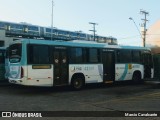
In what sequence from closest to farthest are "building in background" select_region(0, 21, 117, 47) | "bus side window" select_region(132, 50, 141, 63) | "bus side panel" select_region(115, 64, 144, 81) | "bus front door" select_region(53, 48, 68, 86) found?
"bus front door" select_region(53, 48, 68, 86)
"bus side panel" select_region(115, 64, 144, 81)
"bus side window" select_region(132, 50, 141, 63)
"building in background" select_region(0, 21, 117, 47)

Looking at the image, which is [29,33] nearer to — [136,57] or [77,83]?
[136,57]

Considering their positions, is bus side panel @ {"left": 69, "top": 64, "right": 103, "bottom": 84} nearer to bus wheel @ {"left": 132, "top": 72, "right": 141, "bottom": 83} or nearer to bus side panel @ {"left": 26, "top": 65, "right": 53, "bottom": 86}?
bus side panel @ {"left": 26, "top": 65, "right": 53, "bottom": 86}

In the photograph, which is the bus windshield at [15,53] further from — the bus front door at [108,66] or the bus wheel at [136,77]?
the bus wheel at [136,77]

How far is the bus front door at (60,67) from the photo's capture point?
1718 centimetres

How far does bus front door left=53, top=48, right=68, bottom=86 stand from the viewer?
17.2m

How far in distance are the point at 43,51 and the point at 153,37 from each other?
190 feet

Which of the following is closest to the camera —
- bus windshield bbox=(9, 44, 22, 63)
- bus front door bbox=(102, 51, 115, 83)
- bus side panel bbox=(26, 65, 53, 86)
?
bus side panel bbox=(26, 65, 53, 86)

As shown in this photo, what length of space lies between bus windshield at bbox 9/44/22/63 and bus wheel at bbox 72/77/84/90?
11.5 feet

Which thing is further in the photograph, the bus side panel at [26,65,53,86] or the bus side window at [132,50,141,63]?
the bus side window at [132,50,141,63]

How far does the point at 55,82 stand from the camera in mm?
17125

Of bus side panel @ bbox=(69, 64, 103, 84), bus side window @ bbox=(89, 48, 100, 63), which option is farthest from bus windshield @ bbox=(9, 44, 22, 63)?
bus side window @ bbox=(89, 48, 100, 63)

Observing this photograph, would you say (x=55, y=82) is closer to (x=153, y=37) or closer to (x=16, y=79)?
(x=16, y=79)

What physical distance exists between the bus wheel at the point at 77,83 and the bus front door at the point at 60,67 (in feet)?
2.06

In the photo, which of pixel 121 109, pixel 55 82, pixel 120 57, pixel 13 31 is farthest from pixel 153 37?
pixel 121 109
